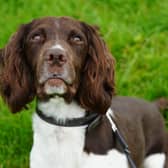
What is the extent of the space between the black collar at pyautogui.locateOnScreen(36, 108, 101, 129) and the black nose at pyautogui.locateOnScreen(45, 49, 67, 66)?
0.49 metres

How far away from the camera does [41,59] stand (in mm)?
3902

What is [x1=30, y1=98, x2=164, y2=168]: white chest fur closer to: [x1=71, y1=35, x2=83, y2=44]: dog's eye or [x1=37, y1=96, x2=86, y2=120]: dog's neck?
[x1=37, y1=96, x2=86, y2=120]: dog's neck

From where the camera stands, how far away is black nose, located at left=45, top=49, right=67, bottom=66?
3811mm

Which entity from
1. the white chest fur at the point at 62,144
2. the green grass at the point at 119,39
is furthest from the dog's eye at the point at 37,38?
the green grass at the point at 119,39

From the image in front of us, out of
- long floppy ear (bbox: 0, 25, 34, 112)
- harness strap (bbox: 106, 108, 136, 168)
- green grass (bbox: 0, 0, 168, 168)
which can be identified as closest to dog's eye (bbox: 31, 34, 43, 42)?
long floppy ear (bbox: 0, 25, 34, 112)

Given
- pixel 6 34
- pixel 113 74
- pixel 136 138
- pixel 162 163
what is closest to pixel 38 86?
pixel 113 74

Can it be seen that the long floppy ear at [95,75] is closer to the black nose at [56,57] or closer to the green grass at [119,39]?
the black nose at [56,57]

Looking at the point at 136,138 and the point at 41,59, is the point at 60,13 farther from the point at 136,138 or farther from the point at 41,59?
the point at 41,59

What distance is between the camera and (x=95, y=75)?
4172 millimetres

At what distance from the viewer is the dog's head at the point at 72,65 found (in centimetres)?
401

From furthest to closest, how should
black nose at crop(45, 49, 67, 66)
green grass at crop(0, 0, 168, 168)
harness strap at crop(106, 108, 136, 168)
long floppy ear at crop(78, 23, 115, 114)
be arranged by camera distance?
green grass at crop(0, 0, 168, 168), harness strap at crop(106, 108, 136, 168), long floppy ear at crop(78, 23, 115, 114), black nose at crop(45, 49, 67, 66)

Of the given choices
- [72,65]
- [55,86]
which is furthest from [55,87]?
[72,65]

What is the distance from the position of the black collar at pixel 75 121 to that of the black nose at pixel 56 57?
0.49 m

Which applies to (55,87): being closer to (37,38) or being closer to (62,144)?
(37,38)
